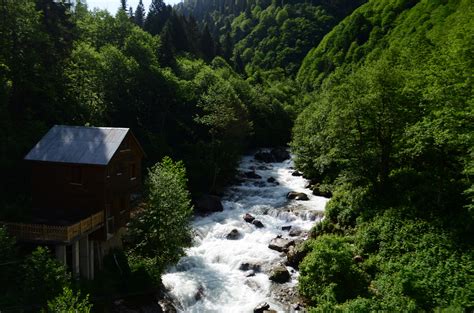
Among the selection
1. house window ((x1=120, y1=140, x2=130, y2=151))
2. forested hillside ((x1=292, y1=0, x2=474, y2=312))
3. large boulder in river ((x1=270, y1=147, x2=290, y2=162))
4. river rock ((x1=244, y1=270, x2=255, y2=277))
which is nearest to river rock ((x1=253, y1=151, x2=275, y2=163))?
large boulder in river ((x1=270, y1=147, x2=290, y2=162))

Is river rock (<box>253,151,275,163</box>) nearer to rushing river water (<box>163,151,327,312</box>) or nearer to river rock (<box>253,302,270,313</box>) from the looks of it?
rushing river water (<box>163,151,327,312</box>)

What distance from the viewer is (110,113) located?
57.1m

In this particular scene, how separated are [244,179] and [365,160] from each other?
2706cm

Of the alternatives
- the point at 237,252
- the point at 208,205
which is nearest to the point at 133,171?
the point at 237,252

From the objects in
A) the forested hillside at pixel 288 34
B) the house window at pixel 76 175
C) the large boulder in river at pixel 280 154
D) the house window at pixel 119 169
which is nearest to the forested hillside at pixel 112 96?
the house window at pixel 76 175

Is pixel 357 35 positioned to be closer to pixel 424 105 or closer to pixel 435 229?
pixel 424 105

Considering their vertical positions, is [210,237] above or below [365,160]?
below

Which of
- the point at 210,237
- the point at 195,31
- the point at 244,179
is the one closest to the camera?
the point at 210,237

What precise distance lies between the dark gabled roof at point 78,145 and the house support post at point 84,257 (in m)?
5.75

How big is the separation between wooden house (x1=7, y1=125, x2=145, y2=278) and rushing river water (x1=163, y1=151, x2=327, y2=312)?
7.17 m

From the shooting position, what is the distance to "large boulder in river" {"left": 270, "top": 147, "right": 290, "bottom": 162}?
7733 cm

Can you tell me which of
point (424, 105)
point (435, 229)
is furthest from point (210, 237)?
point (424, 105)

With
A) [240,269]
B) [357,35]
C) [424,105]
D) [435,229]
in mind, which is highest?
[357,35]

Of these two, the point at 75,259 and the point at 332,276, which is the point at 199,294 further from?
the point at 332,276
